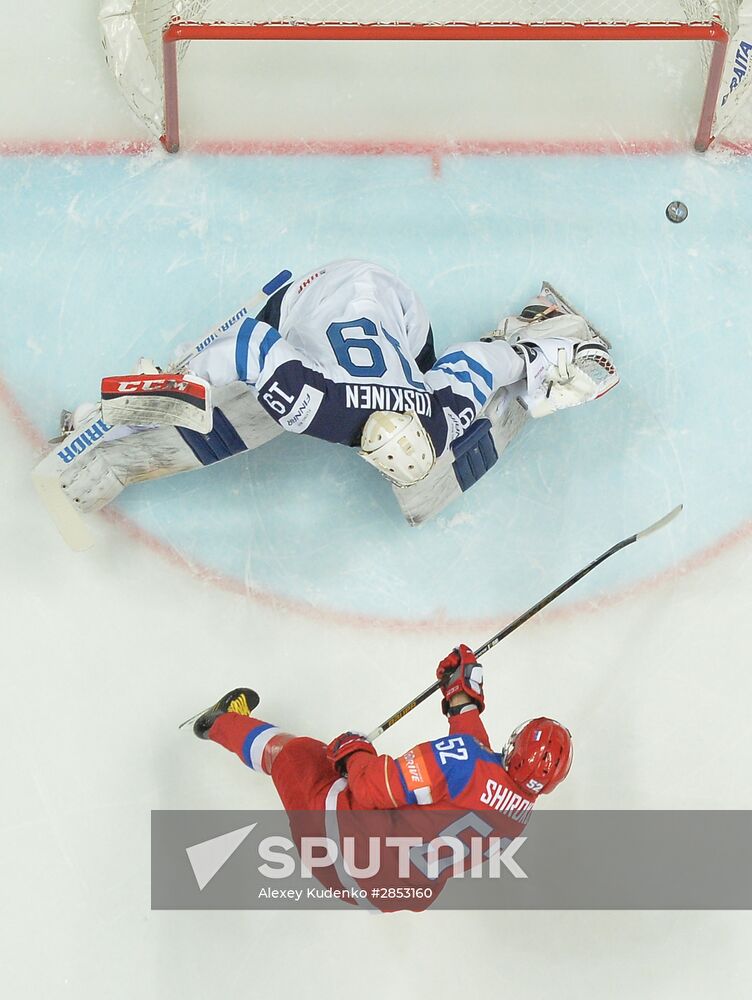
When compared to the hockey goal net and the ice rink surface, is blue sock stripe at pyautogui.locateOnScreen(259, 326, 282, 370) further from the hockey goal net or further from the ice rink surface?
the hockey goal net

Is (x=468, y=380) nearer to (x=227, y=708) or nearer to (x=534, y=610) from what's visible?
(x=534, y=610)

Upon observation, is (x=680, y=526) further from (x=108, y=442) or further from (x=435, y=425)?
(x=108, y=442)

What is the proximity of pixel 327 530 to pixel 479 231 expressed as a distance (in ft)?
4.39

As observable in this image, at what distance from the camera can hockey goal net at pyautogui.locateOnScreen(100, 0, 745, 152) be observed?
Result: 480 centimetres

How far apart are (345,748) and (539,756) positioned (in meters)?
0.64

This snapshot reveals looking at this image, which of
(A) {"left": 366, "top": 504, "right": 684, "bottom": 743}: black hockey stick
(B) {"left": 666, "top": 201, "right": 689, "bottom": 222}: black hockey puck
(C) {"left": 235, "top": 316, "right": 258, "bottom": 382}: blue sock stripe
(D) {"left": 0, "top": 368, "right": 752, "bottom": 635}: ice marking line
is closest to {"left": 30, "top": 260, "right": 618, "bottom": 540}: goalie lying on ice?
(C) {"left": 235, "top": 316, "right": 258, "bottom": 382}: blue sock stripe

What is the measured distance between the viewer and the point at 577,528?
5.29 m

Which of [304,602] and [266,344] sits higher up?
[266,344]

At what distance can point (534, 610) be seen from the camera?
4.93 metres

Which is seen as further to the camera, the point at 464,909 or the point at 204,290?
the point at 204,290

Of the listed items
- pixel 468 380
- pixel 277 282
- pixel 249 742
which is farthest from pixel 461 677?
pixel 277 282

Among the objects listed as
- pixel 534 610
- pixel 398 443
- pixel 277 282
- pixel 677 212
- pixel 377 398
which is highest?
pixel 677 212

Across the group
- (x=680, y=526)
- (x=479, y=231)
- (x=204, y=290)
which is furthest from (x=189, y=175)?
(x=680, y=526)

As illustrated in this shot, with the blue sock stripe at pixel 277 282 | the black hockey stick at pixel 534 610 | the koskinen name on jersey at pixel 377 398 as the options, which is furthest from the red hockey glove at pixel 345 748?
the blue sock stripe at pixel 277 282
